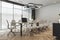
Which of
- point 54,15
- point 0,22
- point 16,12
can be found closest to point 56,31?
point 0,22

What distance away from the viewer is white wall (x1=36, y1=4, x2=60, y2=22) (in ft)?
51.4

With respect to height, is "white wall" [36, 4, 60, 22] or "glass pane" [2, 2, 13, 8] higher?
"glass pane" [2, 2, 13, 8]

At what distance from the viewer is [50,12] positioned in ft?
54.1

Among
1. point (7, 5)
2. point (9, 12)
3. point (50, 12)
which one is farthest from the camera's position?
point (50, 12)

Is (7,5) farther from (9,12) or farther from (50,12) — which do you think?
(50,12)

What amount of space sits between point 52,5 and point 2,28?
7.42 metres

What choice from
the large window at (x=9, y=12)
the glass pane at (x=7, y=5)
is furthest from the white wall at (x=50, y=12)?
the glass pane at (x=7, y=5)

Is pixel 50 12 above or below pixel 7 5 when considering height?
below

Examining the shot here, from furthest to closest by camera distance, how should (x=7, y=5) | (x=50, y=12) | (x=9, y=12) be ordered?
(x=50, y=12)
(x=9, y=12)
(x=7, y=5)

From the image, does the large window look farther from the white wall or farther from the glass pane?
the white wall

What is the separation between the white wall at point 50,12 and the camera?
1567cm

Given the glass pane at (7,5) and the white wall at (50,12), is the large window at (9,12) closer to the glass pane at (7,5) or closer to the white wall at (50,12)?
the glass pane at (7,5)

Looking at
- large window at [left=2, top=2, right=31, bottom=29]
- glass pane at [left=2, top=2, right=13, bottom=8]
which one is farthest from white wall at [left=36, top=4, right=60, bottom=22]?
glass pane at [left=2, top=2, right=13, bottom=8]

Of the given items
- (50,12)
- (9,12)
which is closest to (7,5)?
(9,12)
